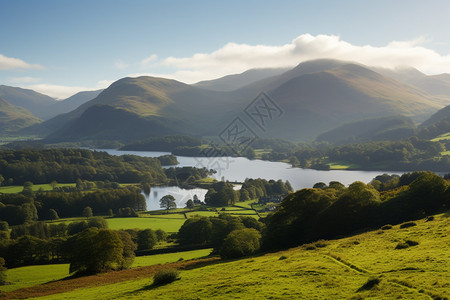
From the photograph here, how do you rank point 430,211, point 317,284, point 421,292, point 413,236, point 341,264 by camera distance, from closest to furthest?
point 421,292 → point 317,284 → point 341,264 → point 413,236 → point 430,211

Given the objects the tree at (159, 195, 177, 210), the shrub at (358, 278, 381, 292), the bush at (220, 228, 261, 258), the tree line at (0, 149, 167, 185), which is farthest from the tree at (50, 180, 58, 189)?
the shrub at (358, 278, 381, 292)

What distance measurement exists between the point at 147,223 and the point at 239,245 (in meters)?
55.2

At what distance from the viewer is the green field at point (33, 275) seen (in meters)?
46.5

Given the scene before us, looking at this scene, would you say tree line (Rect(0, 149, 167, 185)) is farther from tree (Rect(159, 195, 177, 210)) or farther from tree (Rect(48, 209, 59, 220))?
tree (Rect(48, 209, 59, 220))

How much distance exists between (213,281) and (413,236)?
61.2 feet

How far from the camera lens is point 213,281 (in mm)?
29000

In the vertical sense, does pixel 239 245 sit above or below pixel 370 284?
below

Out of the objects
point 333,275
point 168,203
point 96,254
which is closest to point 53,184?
point 168,203

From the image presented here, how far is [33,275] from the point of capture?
52.9 meters

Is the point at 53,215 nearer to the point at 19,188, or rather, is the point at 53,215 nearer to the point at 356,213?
the point at 19,188

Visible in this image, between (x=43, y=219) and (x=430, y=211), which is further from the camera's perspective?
(x=43, y=219)

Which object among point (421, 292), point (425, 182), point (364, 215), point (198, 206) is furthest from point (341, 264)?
point (198, 206)

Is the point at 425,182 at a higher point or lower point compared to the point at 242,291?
higher

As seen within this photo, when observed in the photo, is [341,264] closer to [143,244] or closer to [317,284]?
[317,284]
